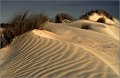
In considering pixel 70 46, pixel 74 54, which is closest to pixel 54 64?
pixel 74 54

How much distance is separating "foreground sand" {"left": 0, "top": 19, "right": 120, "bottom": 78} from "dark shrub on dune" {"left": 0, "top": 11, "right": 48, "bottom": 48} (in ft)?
1.13

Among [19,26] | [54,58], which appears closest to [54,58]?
[54,58]

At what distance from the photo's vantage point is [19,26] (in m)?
11.1

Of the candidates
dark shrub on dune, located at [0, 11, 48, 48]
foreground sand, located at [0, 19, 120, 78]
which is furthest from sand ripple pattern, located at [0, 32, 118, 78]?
dark shrub on dune, located at [0, 11, 48, 48]

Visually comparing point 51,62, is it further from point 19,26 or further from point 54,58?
point 19,26

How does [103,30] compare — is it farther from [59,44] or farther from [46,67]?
[46,67]

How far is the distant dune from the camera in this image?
693 cm

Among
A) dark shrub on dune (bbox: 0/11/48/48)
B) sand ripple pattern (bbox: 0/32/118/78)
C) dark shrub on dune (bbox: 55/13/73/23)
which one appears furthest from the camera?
dark shrub on dune (bbox: 55/13/73/23)

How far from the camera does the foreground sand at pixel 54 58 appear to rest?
22.7 ft

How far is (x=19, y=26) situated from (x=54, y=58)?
3.45 meters

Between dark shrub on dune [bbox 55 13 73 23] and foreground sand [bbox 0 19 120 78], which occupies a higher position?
foreground sand [bbox 0 19 120 78]

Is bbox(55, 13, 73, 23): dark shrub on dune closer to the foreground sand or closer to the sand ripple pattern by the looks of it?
the foreground sand

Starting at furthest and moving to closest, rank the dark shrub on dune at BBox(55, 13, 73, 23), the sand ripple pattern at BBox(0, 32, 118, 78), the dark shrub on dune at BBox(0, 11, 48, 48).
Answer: the dark shrub on dune at BBox(55, 13, 73, 23), the dark shrub on dune at BBox(0, 11, 48, 48), the sand ripple pattern at BBox(0, 32, 118, 78)

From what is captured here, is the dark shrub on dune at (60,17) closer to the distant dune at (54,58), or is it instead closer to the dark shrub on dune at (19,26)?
the dark shrub on dune at (19,26)
